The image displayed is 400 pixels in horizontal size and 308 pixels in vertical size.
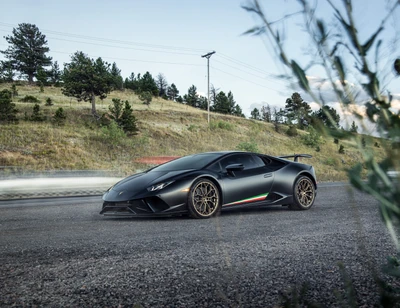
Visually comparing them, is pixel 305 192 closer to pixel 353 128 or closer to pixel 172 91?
pixel 353 128

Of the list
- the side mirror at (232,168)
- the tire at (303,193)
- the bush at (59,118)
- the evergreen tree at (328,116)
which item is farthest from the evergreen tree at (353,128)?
the bush at (59,118)

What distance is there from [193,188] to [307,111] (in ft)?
18.6

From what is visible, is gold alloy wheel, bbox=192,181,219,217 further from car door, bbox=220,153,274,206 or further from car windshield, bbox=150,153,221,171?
car windshield, bbox=150,153,221,171

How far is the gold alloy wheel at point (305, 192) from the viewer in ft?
27.3

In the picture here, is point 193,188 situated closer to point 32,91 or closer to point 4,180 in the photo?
point 4,180

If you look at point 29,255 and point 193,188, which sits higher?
point 193,188

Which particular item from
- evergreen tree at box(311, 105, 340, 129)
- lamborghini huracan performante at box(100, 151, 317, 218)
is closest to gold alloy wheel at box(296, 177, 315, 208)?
lamborghini huracan performante at box(100, 151, 317, 218)

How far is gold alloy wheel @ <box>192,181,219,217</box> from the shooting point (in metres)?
7.07

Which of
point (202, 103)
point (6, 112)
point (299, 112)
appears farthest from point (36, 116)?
point (202, 103)

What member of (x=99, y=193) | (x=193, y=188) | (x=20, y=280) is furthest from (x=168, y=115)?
(x=20, y=280)

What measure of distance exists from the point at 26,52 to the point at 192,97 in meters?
33.8

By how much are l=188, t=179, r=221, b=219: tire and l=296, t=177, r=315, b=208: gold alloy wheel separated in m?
1.83

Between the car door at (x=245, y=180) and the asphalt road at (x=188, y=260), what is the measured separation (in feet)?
1.87

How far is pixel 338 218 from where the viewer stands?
695 cm
